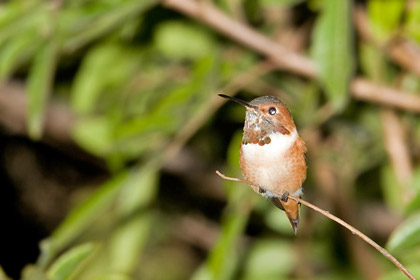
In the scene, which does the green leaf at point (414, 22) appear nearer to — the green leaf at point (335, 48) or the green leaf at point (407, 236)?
the green leaf at point (335, 48)

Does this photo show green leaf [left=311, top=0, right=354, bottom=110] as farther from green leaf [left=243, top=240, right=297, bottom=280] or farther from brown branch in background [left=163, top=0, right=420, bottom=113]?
green leaf [left=243, top=240, right=297, bottom=280]

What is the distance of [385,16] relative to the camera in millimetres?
2195

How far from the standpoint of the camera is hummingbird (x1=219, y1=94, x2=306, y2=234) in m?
1.11

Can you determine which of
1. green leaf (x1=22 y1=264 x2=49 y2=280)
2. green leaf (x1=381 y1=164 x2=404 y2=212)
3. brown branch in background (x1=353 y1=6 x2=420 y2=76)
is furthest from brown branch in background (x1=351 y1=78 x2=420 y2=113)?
green leaf (x1=22 y1=264 x2=49 y2=280)

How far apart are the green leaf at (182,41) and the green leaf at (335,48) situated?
39.7 inches

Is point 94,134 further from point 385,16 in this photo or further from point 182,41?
point 385,16

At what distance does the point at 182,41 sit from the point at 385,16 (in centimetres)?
94

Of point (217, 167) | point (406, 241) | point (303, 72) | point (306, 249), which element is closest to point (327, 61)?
point (303, 72)

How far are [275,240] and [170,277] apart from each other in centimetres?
126

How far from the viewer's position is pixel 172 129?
7.04 feet

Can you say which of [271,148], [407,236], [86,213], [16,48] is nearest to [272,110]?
[271,148]

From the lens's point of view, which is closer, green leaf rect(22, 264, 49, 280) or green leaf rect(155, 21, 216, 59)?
green leaf rect(22, 264, 49, 280)

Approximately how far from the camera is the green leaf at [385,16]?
2.18 metres

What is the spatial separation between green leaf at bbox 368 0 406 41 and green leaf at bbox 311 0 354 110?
1.22 ft
